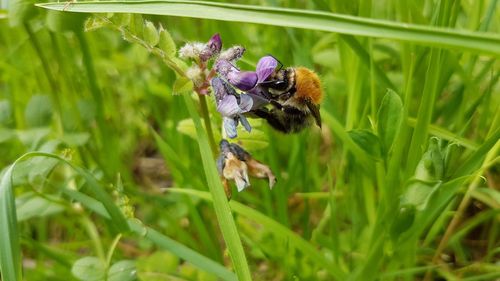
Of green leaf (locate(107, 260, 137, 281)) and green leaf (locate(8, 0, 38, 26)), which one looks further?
green leaf (locate(8, 0, 38, 26))

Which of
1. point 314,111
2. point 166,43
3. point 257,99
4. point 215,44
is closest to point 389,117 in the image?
point 314,111

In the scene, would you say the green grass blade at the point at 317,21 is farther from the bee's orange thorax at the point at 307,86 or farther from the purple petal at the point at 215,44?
the bee's orange thorax at the point at 307,86

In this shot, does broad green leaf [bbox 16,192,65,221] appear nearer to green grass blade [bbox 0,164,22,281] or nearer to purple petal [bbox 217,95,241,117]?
green grass blade [bbox 0,164,22,281]

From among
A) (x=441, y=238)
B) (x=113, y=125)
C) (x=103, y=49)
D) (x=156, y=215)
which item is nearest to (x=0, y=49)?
(x=103, y=49)

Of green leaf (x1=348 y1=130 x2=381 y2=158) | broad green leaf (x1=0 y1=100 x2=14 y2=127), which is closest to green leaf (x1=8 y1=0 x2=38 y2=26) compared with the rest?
broad green leaf (x1=0 y1=100 x2=14 y2=127)

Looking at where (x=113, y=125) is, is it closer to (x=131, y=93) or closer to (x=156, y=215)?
(x=131, y=93)

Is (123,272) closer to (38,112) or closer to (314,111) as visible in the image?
(314,111)
